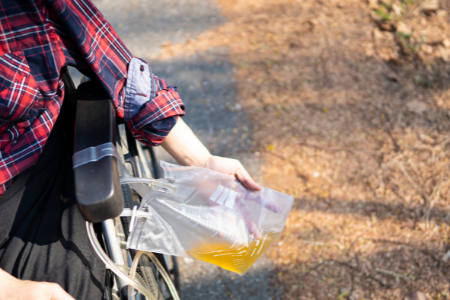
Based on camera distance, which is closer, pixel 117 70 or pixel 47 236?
pixel 47 236

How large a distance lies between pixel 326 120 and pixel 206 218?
4.77 feet

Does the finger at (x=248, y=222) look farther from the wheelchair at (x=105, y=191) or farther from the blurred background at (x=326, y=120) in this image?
the blurred background at (x=326, y=120)

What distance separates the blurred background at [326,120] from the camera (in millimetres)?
1553

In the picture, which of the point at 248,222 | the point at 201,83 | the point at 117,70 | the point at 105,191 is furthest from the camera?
the point at 201,83

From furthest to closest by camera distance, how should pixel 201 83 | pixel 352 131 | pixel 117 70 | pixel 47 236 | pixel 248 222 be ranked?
pixel 201 83
pixel 352 131
pixel 248 222
pixel 117 70
pixel 47 236

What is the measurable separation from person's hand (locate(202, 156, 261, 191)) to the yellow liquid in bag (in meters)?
0.16

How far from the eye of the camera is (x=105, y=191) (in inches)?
26.5

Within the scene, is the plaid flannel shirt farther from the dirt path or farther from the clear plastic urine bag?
the dirt path

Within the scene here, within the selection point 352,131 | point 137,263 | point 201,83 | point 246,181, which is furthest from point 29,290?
point 201,83

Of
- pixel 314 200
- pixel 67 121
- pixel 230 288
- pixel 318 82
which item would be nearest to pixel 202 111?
pixel 318 82

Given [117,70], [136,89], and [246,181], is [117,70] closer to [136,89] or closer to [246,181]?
[136,89]

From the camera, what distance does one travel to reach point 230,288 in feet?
5.07

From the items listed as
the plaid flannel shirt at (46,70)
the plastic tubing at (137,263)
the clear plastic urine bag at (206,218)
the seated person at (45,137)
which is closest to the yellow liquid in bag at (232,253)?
the clear plastic urine bag at (206,218)

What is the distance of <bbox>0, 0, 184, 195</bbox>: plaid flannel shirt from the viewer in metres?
0.78
